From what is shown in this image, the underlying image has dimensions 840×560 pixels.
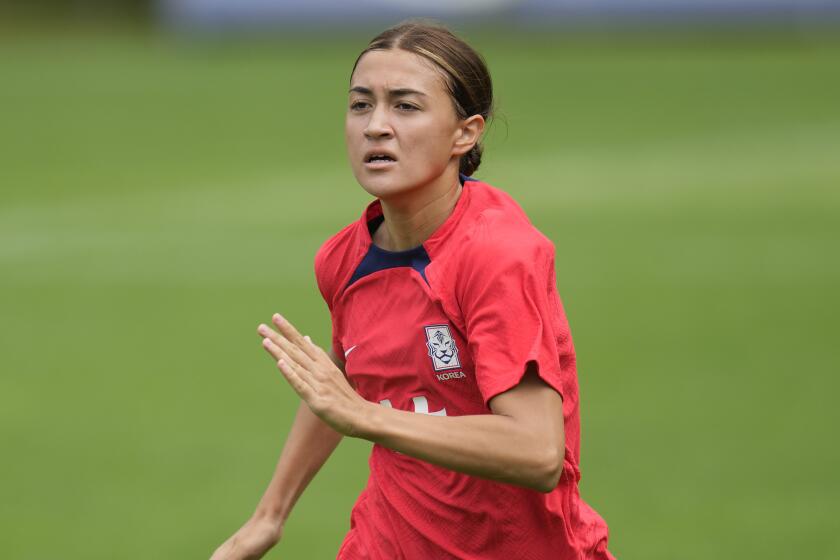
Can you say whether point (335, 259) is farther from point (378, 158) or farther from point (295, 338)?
point (295, 338)

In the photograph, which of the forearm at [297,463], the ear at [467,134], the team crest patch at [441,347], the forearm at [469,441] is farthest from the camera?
the forearm at [297,463]

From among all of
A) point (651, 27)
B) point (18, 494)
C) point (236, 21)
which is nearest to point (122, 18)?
point (236, 21)

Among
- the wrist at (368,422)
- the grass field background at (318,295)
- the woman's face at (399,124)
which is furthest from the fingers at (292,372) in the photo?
the grass field background at (318,295)

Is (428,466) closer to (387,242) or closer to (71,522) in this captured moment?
(387,242)

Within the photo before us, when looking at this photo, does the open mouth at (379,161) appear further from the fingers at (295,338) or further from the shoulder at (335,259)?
the fingers at (295,338)

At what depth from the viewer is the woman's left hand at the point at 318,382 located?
3.40 meters

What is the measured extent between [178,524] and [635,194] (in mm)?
12403

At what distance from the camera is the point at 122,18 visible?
42.4m

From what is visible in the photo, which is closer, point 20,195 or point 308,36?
point 20,195

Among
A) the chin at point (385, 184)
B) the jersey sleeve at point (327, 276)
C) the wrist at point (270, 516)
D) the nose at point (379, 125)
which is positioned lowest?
the wrist at point (270, 516)

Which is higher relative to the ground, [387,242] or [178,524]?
[387,242]

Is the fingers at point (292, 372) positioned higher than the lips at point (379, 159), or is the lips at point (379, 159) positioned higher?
the lips at point (379, 159)

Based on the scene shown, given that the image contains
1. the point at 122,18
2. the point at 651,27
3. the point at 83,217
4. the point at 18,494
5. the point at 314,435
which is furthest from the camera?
the point at 122,18

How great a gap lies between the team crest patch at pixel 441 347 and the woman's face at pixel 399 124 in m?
0.39
